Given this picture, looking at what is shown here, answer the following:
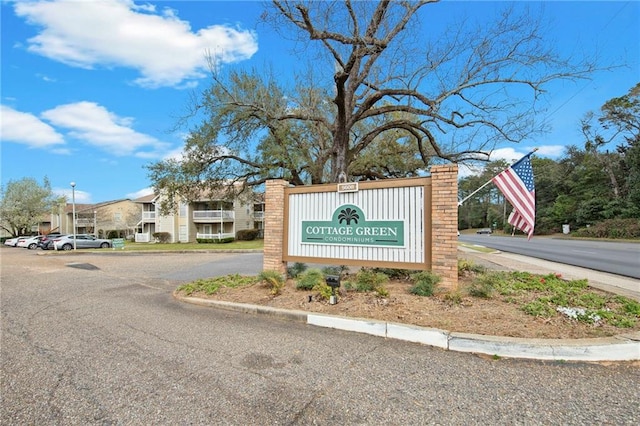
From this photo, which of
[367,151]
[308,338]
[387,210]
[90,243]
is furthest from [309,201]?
[90,243]

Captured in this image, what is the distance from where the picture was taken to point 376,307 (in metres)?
5.20

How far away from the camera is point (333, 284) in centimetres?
534

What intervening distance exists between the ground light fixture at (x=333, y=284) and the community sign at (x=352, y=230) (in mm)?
1409

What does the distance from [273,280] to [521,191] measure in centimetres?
523

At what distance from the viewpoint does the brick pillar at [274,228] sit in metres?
7.47

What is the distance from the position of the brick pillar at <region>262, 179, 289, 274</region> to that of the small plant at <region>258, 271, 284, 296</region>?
0.51 m

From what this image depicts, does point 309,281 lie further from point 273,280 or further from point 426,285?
point 426,285

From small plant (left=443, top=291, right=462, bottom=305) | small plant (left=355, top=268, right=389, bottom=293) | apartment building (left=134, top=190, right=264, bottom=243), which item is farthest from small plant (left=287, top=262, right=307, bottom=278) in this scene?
apartment building (left=134, top=190, right=264, bottom=243)

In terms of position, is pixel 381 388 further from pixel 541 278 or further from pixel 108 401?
pixel 541 278

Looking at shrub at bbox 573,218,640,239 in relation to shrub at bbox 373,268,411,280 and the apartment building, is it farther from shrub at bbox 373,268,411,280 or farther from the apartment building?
shrub at bbox 373,268,411,280

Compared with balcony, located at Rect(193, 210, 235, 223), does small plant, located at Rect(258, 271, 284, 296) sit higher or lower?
lower

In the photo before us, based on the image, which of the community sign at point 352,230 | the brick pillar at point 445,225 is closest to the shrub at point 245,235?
the community sign at point 352,230

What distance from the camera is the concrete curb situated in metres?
3.59

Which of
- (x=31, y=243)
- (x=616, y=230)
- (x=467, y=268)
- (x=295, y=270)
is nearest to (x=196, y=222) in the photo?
(x=31, y=243)
